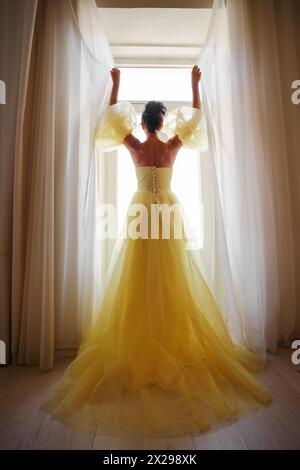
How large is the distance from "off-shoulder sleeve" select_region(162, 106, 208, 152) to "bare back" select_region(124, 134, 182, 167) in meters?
0.05

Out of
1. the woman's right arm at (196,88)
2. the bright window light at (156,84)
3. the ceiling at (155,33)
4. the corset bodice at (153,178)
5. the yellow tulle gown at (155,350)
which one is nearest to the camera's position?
the yellow tulle gown at (155,350)

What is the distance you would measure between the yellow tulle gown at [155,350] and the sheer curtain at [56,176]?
0.20 m

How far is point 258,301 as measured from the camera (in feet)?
4.91

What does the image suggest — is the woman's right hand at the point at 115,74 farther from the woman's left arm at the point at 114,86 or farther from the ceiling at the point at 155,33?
the ceiling at the point at 155,33

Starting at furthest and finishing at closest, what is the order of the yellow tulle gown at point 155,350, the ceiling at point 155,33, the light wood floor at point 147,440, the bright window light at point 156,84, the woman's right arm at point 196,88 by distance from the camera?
1. the bright window light at point 156,84
2. the ceiling at point 155,33
3. the woman's right arm at point 196,88
4. the yellow tulle gown at point 155,350
5. the light wood floor at point 147,440

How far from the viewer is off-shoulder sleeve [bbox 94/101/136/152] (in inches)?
56.1

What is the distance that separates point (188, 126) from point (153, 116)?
0.19 meters

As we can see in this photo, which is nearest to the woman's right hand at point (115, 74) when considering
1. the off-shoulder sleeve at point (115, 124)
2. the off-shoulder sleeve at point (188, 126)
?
the off-shoulder sleeve at point (115, 124)

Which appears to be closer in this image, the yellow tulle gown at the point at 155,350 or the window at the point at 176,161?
the yellow tulle gown at the point at 155,350

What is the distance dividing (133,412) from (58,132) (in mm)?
1483

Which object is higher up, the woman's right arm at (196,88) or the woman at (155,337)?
the woman's right arm at (196,88)

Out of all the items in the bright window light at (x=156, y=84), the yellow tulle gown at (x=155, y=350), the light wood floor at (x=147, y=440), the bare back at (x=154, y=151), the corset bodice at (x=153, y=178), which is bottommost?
the light wood floor at (x=147, y=440)

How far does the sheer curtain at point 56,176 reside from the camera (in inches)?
57.6

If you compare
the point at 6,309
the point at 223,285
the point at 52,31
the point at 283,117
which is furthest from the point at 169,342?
the point at 52,31
